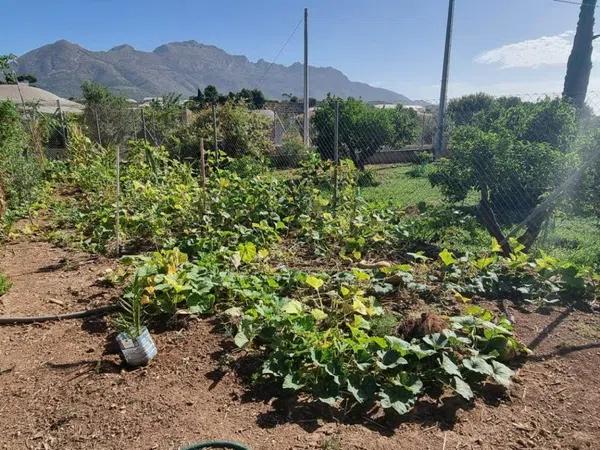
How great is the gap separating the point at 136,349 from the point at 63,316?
3.41 feet

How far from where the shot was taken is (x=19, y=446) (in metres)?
2.14

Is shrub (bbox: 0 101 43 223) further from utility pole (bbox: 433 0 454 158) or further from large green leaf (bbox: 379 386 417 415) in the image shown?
utility pole (bbox: 433 0 454 158)

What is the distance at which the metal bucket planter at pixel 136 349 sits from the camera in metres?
2.64

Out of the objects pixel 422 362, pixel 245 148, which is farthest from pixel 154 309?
pixel 245 148

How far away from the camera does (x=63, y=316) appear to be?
3.32 meters

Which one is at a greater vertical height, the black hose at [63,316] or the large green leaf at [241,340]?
the large green leaf at [241,340]

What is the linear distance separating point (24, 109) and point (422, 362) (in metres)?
10.9

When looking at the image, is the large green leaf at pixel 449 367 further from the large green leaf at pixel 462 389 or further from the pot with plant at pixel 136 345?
the pot with plant at pixel 136 345

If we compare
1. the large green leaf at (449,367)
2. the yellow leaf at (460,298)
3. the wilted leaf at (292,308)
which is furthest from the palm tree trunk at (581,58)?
the wilted leaf at (292,308)

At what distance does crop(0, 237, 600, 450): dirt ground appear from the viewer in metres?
2.12

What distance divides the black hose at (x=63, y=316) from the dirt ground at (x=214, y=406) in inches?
4.7

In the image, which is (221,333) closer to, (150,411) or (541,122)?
(150,411)

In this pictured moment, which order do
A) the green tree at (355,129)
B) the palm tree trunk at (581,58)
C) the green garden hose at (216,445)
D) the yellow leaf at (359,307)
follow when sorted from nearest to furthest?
the green garden hose at (216,445)
the yellow leaf at (359,307)
the green tree at (355,129)
the palm tree trunk at (581,58)

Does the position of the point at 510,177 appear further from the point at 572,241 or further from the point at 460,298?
the point at 460,298
